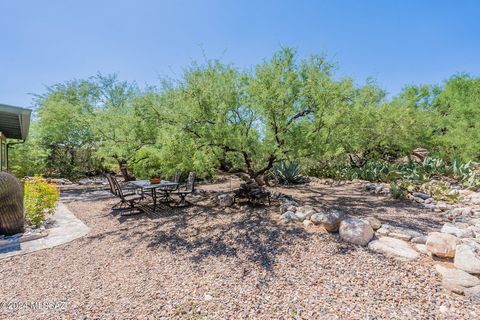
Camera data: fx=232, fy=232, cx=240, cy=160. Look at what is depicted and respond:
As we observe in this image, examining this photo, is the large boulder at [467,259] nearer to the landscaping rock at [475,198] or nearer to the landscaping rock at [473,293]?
the landscaping rock at [473,293]

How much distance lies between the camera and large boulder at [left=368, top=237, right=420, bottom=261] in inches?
131

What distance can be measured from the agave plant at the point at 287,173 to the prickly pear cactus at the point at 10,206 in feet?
28.9

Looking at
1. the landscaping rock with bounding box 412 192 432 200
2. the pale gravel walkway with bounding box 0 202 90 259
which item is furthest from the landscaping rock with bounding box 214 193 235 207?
the landscaping rock with bounding box 412 192 432 200

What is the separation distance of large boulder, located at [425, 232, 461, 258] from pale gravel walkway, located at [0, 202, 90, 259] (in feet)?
20.3

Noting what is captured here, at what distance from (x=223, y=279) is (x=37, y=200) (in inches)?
199

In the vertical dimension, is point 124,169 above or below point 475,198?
above

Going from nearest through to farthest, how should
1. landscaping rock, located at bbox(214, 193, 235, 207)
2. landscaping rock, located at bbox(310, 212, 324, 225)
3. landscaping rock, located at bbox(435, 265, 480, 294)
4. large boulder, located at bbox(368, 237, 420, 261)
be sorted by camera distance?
landscaping rock, located at bbox(435, 265, 480, 294) → large boulder, located at bbox(368, 237, 420, 261) → landscaping rock, located at bbox(310, 212, 324, 225) → landscaping rock, located at bbox(214, 193, 235, 207)

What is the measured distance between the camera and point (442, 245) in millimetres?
3203

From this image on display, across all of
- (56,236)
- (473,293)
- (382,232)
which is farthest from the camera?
(56,236)

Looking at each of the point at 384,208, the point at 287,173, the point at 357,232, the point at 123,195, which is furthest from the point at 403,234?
the point at 287,173

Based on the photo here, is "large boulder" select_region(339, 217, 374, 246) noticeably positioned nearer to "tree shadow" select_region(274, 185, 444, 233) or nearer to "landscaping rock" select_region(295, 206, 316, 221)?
"landscaping rock" select_region(295, 206, 316, 221)

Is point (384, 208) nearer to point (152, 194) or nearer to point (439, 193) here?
point (439, 193)

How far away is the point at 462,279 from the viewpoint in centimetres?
261

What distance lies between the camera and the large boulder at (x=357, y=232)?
381 centimetres
